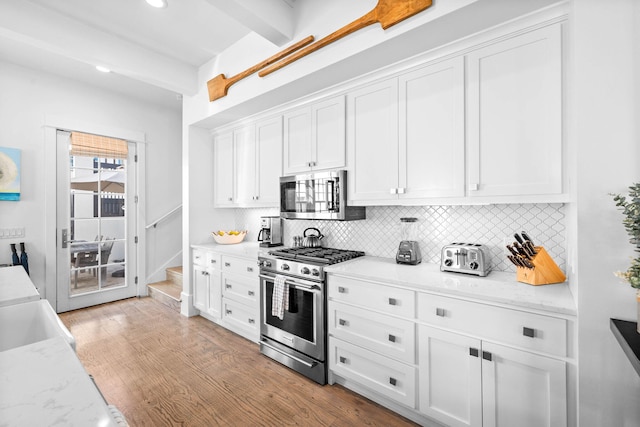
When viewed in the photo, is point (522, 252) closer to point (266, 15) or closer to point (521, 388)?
point (521, 388)

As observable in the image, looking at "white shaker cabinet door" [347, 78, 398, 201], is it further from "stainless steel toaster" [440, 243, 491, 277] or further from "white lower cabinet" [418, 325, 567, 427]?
"white lower cabinet" [418, 325, 567, 427]

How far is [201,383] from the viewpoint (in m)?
2.35

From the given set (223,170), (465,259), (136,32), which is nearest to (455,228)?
(465,259)

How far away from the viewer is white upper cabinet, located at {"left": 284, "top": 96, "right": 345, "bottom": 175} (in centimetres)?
258

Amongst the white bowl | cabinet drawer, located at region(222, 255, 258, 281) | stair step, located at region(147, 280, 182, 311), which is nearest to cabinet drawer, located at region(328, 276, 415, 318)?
cabinet drawer, located at region(222, 255, 258, 281)

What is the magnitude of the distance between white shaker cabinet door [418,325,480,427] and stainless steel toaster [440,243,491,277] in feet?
1.60

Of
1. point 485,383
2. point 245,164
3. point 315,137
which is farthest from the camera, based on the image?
point 245,164

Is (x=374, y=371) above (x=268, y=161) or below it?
below

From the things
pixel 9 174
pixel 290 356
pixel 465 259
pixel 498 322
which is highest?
pixel 9 174

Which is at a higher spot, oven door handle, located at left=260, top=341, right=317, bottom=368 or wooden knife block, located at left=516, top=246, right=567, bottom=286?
wooden knife block, located at left=516, top=246, right=567, bottom=286

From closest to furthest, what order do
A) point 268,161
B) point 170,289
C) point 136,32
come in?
point 136,32 < point 268,161 < point 170,289

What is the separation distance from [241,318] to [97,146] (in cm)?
315

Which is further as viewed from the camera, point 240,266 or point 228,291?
point 228,291

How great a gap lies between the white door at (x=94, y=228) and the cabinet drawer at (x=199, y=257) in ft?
4.44
